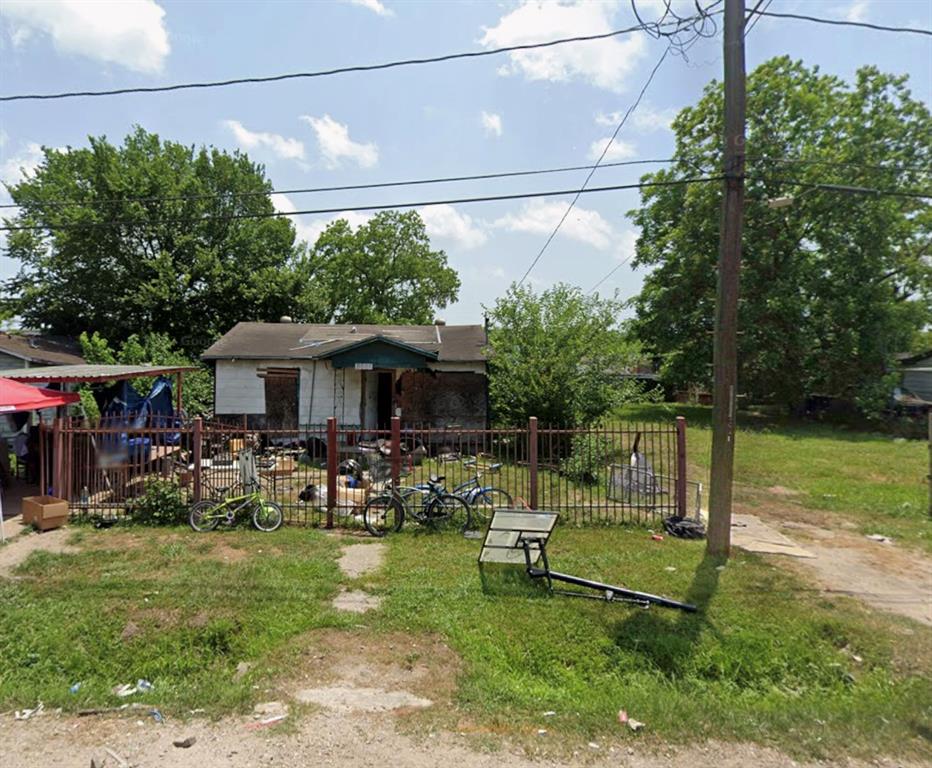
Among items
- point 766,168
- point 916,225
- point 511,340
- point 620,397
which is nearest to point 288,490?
point 511,340

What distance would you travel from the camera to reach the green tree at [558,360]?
42.8 ft

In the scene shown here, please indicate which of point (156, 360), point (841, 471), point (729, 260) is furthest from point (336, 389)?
point (841, 471)

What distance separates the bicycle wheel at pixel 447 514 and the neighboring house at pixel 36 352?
1964cm

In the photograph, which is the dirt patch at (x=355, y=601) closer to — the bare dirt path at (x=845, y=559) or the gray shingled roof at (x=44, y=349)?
the bare dirt path at (x=845, y=559)

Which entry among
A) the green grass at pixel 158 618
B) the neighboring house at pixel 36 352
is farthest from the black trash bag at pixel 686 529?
the neighboring house at pixel 36 352

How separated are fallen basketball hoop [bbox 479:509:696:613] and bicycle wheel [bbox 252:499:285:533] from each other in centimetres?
336

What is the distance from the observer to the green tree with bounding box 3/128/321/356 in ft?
85.0

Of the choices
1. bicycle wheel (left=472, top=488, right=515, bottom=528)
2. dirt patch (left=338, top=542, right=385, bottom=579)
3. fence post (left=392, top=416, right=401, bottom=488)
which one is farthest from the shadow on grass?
fence post (left=392, top=416, right=401, bottom=488)

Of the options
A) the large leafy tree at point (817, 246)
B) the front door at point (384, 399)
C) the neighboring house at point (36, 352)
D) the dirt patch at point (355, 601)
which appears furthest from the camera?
the large leafy tree at point (817, 246)

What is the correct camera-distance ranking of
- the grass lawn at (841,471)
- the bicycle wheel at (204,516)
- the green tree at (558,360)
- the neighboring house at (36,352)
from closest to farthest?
the bicycle wheel at (204,516) < the grass lawn at (841,471) < the green tree at (558,360) < the neighboring house at (36,352)

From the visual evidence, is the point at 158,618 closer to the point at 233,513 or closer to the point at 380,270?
the point at 233,513

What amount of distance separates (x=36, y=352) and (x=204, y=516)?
18.5 metres

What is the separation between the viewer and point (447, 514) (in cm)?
788

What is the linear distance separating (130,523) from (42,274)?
26.8 meters
